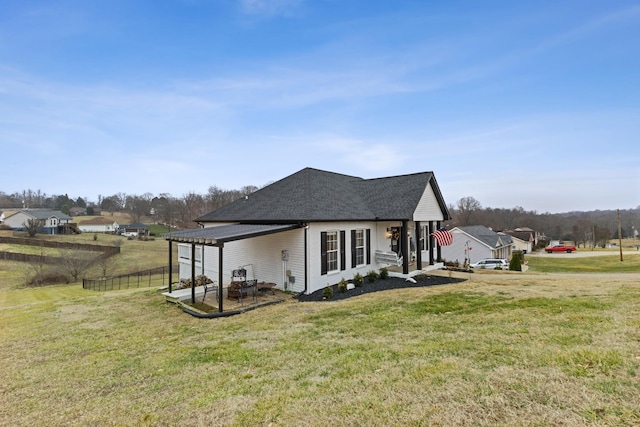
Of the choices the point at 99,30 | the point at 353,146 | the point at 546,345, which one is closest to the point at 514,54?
the point at 353,146

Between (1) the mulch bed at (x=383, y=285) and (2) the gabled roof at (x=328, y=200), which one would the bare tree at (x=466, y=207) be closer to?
(2) the gabled roof at (x=328, y=200)

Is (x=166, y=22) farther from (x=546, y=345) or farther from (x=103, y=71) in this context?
(x=546, y=345)

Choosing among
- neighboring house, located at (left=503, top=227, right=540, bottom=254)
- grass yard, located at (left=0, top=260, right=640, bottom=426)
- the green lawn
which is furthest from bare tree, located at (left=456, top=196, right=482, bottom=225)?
grass yard, located at (left=0, top=260, right=640, bottom=426)

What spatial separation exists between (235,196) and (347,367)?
52.3 m

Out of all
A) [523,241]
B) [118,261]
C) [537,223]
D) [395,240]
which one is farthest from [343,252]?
[537,223]

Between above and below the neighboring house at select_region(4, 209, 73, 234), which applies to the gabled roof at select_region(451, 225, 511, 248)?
below

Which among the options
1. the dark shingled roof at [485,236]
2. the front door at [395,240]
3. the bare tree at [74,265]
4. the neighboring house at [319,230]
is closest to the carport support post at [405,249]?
the neighboring house at [319,230]

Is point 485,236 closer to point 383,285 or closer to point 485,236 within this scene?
point 485,236

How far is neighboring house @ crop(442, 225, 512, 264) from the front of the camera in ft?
A: 130

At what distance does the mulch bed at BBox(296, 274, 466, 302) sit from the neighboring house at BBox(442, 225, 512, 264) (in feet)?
86.9

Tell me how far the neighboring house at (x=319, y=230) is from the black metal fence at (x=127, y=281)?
33.6ft

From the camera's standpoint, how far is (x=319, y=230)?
12.9 meters

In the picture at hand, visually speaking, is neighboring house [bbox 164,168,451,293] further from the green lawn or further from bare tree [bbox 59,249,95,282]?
the green lawn

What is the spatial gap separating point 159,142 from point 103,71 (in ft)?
23.8
